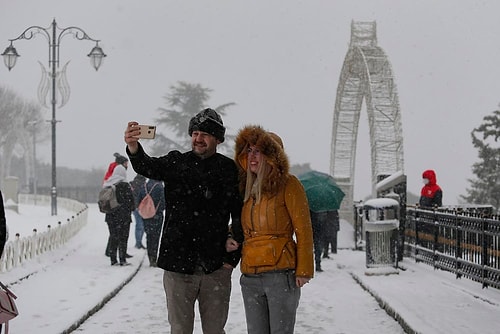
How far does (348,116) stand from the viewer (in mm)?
38594

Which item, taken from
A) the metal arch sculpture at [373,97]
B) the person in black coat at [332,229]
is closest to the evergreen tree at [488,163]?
the metal arch sculpture at [373,97]

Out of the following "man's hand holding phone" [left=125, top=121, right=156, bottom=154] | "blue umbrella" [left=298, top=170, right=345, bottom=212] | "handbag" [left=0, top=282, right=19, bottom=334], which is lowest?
"handbag" [left=0, top=282, right=19, bottom=334]

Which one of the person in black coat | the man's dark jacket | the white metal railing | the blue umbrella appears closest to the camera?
the man's dark jacket

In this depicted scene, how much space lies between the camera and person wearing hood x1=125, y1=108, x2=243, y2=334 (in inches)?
193

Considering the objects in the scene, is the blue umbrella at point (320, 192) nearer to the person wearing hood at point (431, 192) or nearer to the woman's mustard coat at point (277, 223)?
the person wearing hood at point (431, 192)

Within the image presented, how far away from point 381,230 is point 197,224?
24.5 ft

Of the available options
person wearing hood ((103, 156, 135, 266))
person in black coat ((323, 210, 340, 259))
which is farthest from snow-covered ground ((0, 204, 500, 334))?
person in black coat ((323, 210, 340, 259))

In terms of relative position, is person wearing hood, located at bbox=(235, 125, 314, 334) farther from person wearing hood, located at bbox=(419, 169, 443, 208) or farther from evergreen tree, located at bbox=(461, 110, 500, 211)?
evergreen tree, located at bbox=(461, 110, 500, 211)

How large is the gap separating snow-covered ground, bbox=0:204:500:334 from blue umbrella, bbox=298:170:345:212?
1127 millimetres

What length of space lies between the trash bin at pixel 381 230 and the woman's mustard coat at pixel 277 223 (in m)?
7.18

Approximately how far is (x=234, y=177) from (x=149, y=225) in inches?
331

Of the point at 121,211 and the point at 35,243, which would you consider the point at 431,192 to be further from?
the point at 35,243

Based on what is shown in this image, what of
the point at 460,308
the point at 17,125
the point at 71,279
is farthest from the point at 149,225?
the point at 17,125

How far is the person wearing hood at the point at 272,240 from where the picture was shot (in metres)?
4.78
